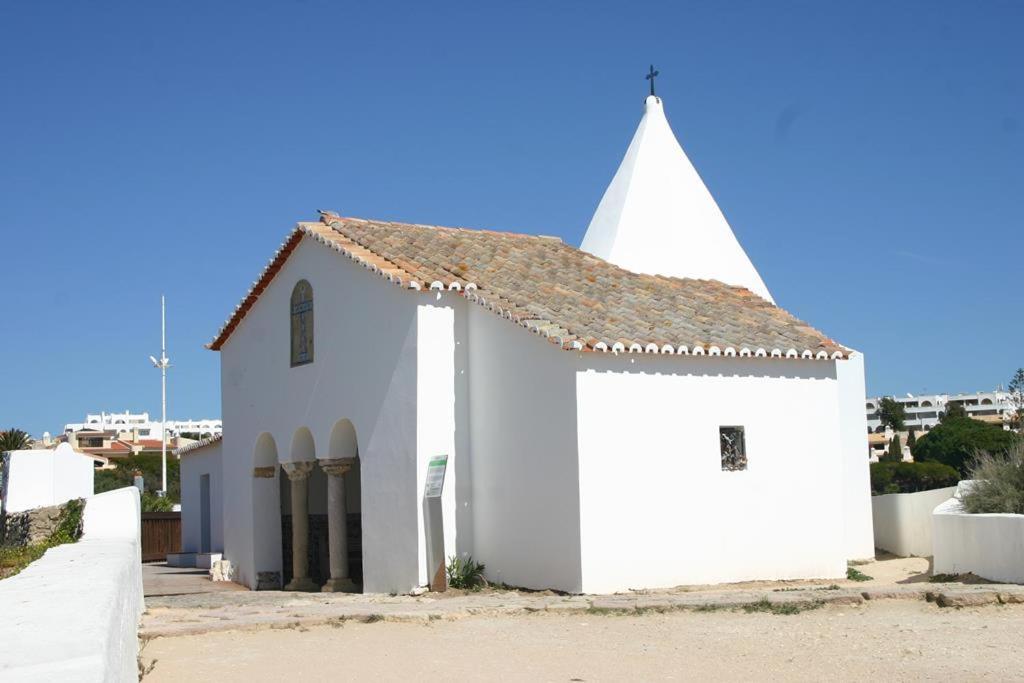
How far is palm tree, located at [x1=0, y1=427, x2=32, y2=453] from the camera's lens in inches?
1134

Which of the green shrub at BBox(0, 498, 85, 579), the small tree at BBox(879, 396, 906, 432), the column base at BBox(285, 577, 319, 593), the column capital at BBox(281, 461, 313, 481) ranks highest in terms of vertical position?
the small tree at BBox(879, 396, 906, 432)

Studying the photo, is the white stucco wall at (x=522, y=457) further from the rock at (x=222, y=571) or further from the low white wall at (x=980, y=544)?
the rock at (x=222, y=571)

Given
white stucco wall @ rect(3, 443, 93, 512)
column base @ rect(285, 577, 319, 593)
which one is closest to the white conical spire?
column base @ rect(285, 577, 319, 593)

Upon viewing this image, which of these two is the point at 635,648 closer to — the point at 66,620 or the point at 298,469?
the point at 66,620

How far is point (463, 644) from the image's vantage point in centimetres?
912

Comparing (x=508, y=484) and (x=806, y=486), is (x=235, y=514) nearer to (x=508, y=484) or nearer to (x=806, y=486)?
(x=508, y=484)

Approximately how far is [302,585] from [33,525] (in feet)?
18.8

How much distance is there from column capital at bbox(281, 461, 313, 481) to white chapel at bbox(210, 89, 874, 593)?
2 centimetres

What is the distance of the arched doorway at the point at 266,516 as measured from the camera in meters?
19.0

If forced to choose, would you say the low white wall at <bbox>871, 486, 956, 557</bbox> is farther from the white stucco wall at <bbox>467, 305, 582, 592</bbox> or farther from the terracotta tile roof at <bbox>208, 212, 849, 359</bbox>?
the white stucco wall at <bbox>467, 305, 582, 592</bbox>

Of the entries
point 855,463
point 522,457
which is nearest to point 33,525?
point 522,457

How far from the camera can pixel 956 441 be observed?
168 ft

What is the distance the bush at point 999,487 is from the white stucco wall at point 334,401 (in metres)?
7.08

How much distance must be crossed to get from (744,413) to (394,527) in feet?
16.4
